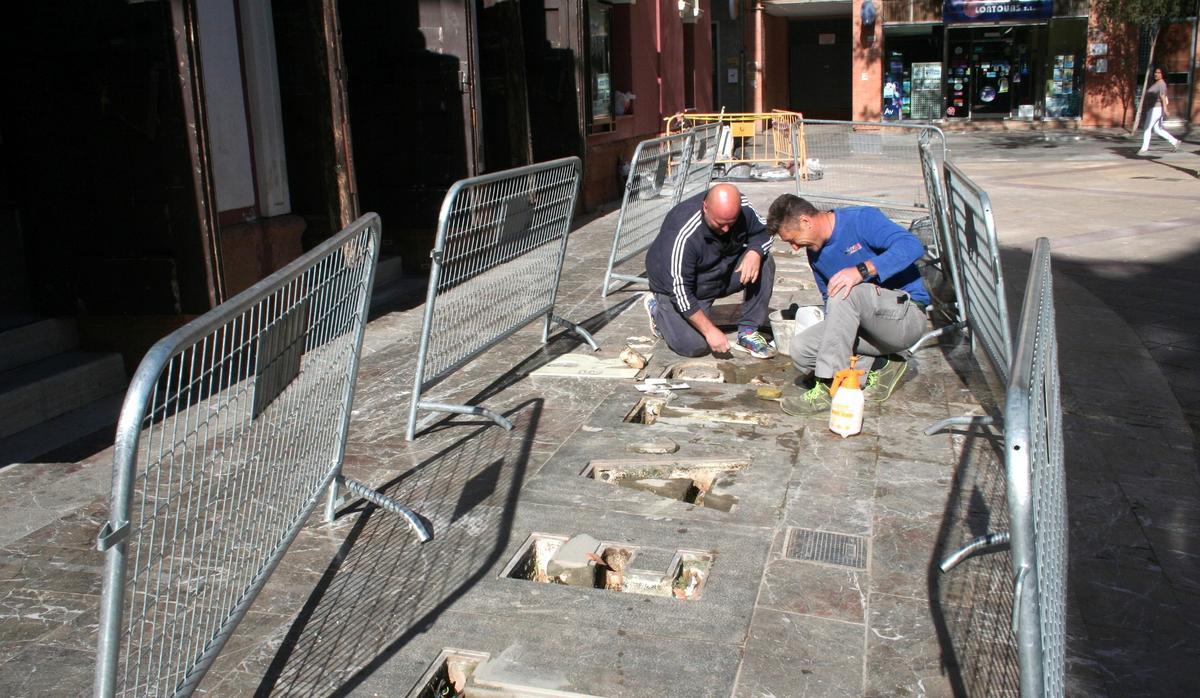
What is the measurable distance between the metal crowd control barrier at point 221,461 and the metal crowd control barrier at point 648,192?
178 inches

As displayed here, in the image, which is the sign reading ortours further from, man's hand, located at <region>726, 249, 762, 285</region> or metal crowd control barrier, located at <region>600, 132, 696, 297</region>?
man's hand, located at <region>726, 249, 762, 285</region>

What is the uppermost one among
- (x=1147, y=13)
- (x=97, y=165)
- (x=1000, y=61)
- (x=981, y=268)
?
(x=1147, y=13)

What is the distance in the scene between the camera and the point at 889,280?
6074 millimetres

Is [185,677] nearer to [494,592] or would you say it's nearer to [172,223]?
[494,592]

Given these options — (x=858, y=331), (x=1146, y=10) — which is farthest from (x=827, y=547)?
(x=1146, y=10)

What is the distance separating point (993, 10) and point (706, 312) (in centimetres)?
2420

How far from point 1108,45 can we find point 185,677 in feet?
94.5

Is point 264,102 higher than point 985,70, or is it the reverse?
point 985,70

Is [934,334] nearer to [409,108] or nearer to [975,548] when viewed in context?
[975,548]

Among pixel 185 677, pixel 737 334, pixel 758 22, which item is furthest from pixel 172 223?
pixel 758 22

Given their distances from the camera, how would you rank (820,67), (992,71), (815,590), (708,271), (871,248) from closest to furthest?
Answer: 1. (815,590)
2. (871,248)
3. (708,271)
4. (992,71)
5. (820,67)

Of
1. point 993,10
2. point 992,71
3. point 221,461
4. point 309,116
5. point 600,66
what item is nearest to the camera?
point 221,461

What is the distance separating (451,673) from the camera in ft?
10.5

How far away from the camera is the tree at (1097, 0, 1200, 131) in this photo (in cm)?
2417
